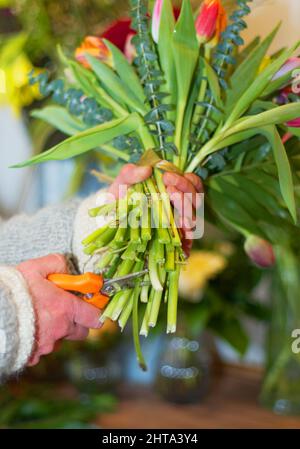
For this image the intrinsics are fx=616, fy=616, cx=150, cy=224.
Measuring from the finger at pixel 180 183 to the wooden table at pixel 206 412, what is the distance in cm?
53

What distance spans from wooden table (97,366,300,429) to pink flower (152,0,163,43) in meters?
0.60

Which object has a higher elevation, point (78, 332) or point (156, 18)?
point (156, 18)

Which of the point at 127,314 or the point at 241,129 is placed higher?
the point at 241,129

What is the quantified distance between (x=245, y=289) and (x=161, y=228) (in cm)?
59

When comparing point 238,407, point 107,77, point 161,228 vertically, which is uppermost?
point 107,77

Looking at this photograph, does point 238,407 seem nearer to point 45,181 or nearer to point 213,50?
point 45,181

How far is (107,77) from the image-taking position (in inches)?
19.7

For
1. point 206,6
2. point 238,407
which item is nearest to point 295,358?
point 238,407

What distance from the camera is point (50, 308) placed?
1.49ft

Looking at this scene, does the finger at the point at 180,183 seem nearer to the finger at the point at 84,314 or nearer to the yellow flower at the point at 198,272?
the finger at the point at 84,314

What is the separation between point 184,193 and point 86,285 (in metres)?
0.10

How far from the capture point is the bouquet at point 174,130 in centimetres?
45

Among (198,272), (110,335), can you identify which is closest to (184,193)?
(198,272)

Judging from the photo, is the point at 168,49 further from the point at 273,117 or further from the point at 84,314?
the point at 84,314
